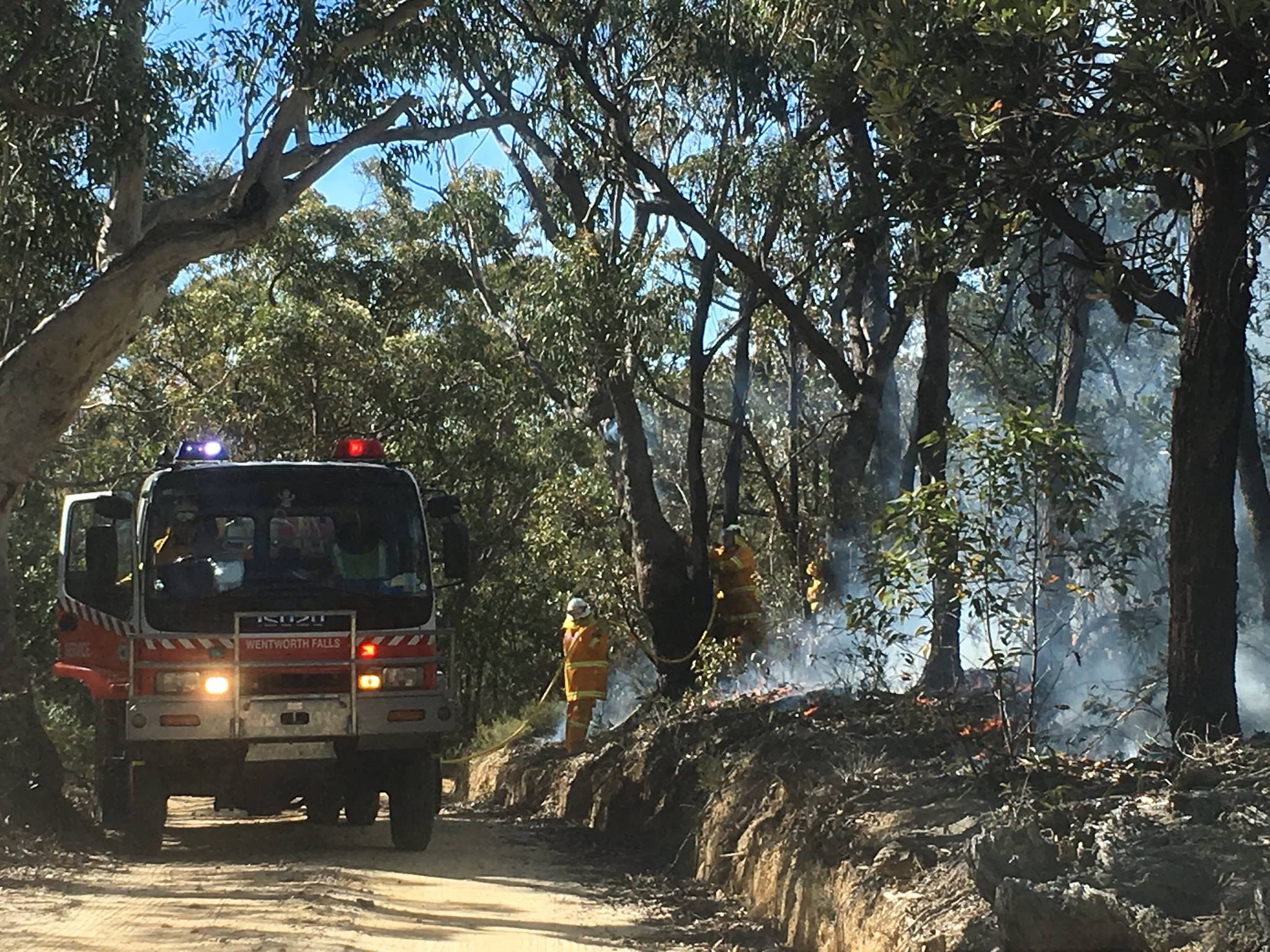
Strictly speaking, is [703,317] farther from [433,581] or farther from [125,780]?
[125,780]

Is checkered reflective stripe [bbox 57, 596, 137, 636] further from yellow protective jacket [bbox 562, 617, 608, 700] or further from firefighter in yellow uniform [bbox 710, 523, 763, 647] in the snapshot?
firefighter in yellow uniform [bbox 710, 523, 763, 647]

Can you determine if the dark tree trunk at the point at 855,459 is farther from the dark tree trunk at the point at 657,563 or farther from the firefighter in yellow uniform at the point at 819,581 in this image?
the dark tree trunk at the point at 657,563

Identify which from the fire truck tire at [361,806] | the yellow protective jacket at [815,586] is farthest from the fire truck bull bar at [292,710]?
the yellow protective jacket at [815,586]

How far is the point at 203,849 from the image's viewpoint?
12102 millimetres

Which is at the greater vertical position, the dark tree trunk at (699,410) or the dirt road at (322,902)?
the dark tree trunk at (699,410)

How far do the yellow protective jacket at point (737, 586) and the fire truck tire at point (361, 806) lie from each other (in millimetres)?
6410

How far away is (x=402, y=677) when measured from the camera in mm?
11320

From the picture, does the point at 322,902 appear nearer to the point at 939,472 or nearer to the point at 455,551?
the point at 455,551

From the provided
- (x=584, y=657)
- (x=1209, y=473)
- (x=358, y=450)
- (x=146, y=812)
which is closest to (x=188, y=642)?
(x=146, y=812)

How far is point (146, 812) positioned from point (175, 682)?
3.35ft

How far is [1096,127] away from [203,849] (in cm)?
810

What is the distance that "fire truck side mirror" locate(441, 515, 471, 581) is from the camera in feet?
38.5

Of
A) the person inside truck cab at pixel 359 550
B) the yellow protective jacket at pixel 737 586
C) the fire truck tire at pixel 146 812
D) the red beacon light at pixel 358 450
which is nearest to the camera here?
the fire truck tire at pixel 146 812

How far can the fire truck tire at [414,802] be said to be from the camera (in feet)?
38.1
